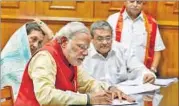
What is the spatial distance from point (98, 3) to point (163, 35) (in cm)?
37

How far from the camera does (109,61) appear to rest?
5.25ft

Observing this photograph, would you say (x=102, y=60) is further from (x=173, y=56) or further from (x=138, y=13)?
(x=173, y=56)

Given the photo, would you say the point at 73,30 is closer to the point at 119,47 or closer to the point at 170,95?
the point at 170,95

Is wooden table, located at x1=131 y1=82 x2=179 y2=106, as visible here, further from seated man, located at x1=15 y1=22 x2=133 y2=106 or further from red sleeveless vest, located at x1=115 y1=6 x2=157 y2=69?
red sleeveless vest, located at x1=115 y1=6 x2=157 y2=69

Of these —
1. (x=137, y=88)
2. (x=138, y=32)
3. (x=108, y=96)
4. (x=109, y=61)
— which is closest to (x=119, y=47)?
(x=109, y=61)

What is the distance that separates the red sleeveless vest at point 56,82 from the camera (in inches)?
40.0

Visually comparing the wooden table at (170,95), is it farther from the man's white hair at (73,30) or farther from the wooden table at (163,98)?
the man's white hair at (73,30)

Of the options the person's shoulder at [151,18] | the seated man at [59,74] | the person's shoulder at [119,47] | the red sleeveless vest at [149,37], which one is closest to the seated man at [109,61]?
the person's shoulder at [119,47]

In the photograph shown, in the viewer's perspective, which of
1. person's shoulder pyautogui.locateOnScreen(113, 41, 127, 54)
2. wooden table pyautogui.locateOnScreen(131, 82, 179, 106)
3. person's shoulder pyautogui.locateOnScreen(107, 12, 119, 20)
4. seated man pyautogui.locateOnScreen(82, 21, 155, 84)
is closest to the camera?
wooden table pyautogui.locateOnScreen(131, 82, 179, 106)

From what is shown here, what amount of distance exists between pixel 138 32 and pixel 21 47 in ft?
2.19

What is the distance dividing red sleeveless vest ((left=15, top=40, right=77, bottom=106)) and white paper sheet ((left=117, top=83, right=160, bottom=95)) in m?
0.27

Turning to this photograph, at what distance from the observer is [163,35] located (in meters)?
2.00

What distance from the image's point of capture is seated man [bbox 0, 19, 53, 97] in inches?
52.6

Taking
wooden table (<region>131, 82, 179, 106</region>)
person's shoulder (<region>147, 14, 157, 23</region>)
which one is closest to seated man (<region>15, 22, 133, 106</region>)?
wooden table (<region>131, 82, 179, 106</region>)
